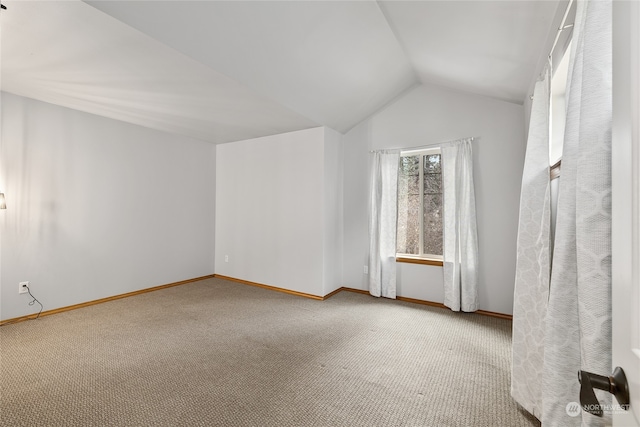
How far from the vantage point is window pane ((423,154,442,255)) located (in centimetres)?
375

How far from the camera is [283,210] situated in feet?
14.0

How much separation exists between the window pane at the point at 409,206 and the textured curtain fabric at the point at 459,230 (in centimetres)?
44

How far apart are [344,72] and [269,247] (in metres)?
2.71

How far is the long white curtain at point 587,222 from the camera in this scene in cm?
71

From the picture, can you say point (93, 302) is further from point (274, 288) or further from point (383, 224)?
point (383, 224)

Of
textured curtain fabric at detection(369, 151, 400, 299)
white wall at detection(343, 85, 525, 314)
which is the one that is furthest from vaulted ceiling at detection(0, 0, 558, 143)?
textured curtain fabric at detection(369, 151, 400, 299)

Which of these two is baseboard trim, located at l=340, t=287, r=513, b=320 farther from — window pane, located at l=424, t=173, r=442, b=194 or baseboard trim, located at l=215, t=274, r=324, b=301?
window pane, located at l=424, t=173, r=442, b=194

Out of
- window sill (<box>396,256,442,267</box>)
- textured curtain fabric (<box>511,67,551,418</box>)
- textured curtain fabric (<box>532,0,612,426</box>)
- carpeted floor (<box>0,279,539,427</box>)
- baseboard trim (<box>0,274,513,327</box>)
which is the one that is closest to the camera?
textured curtain fabric (<box>532,0,612,426</box>)

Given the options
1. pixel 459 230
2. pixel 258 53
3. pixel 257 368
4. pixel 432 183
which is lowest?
pixel 257 368

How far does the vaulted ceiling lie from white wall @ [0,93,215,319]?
0.42 m

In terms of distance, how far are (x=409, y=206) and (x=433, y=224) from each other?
0.40 metres

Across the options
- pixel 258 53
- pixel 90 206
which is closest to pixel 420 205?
pixel 258 53

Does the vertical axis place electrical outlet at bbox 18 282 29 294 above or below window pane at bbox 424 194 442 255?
below

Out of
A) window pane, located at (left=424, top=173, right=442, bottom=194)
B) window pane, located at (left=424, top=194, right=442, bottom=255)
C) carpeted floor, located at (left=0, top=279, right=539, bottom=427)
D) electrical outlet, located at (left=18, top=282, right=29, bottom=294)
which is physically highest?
window pane, located at (left=424, top=173, right=442, bottom=194)
